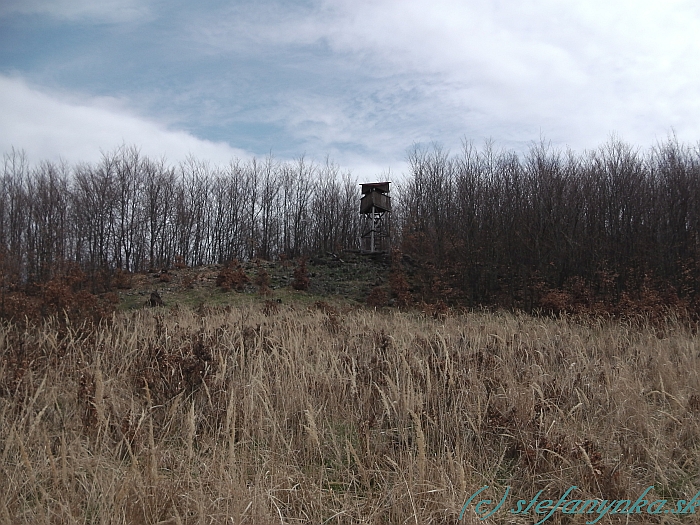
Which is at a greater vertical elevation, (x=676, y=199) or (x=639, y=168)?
(x=639, y=168)

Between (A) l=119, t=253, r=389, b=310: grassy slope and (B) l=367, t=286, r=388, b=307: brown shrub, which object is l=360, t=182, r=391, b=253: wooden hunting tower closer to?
(A) l=119, t=253, r=389, b=310: grassy slope

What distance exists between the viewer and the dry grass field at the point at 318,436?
239 cm

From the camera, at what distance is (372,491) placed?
8.80ft

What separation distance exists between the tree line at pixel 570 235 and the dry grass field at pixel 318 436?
11676mm

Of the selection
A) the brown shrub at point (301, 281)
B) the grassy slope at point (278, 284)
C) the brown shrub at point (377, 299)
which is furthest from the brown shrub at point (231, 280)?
the brown shrub at point (377, 299)

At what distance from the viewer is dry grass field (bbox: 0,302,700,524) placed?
239 cm

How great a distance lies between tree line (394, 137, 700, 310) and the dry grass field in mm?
11676

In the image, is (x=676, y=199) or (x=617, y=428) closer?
(x=617, y=428)

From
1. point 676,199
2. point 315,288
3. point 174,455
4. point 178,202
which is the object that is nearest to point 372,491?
point 174,455

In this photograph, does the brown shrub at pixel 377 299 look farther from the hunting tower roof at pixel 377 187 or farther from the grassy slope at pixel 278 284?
the hunting tower roof at pixel 377 187

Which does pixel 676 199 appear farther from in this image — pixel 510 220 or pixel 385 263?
pixel 385 263

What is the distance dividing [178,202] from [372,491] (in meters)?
31.2

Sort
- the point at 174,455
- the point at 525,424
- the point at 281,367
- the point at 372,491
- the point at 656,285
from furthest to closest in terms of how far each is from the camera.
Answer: the point at 656,285
the point at 281,367
the point at 525,424
the point at 174,455
the point at 372,491

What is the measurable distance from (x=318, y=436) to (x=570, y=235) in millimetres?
16481
